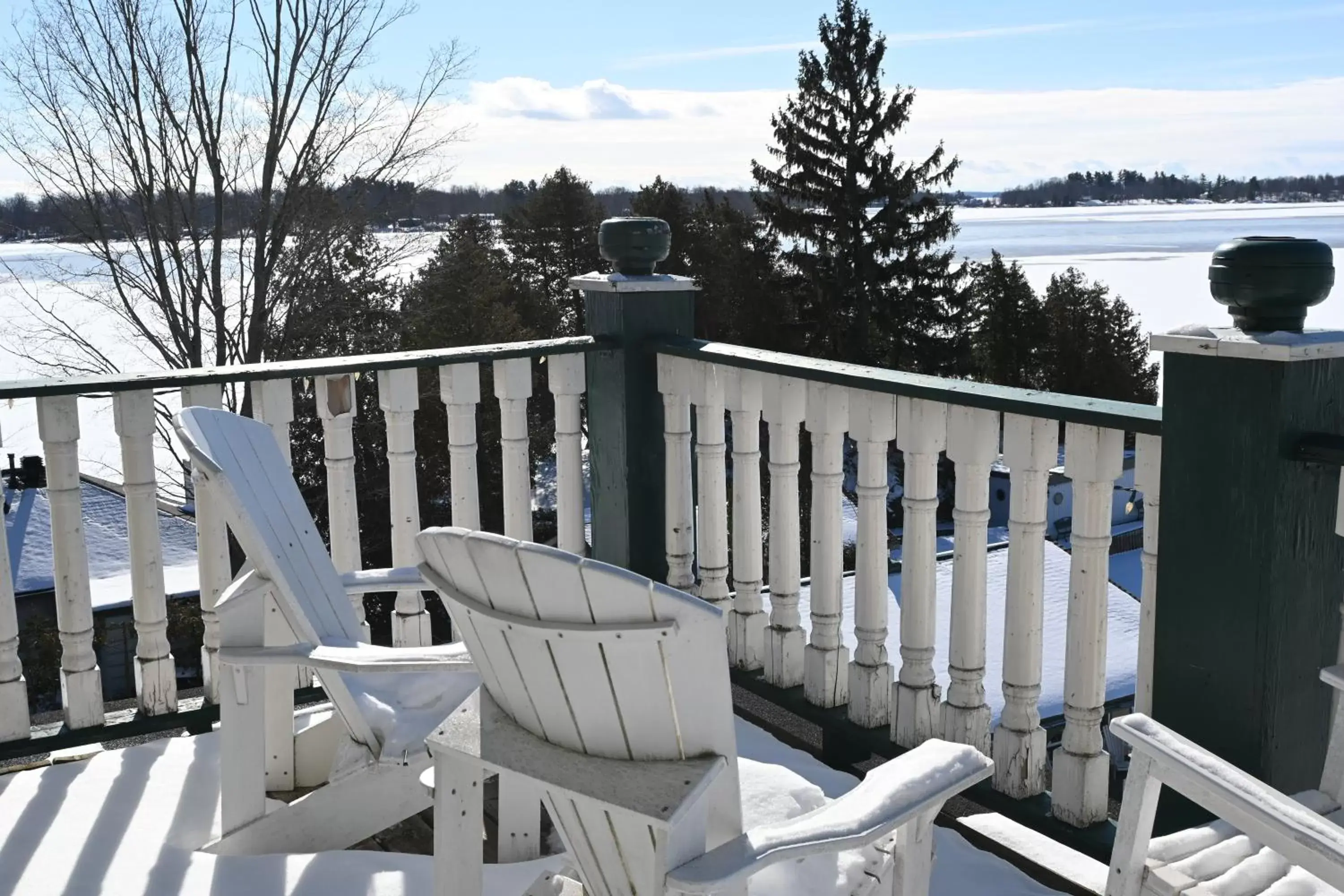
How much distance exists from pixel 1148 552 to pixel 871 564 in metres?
0.82

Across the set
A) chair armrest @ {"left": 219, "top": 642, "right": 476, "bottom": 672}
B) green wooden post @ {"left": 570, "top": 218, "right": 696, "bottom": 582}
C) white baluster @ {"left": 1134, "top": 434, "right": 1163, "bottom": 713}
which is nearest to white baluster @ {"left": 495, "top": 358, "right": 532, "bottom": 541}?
green wooden post @ {"left": 570, "top": 218, "right": 696, "bottom": 582}

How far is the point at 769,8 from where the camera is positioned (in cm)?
3073

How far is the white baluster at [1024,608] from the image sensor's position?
2520mm

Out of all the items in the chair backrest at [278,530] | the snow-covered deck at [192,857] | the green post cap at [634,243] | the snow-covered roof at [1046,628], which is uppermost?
the green post cap at [634,243]

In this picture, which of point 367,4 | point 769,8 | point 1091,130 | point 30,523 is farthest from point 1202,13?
Result: point 30,523

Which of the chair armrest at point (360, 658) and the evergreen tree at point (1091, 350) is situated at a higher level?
the chair armrest at point (360, 658)

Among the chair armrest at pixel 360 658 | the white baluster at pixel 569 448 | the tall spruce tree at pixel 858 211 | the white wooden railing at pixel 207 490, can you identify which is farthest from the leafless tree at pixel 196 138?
the chair armrest at pixel 360 658

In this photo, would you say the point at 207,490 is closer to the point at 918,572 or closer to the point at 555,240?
the point at 918,572

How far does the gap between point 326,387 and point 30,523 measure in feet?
58.3

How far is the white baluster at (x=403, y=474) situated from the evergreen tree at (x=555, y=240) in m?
27.8

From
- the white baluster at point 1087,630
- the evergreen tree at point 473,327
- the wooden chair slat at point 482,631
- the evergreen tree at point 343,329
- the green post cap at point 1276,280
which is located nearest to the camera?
the wooden chair slat at point 482,631

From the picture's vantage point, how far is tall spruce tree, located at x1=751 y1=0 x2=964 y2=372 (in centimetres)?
2894

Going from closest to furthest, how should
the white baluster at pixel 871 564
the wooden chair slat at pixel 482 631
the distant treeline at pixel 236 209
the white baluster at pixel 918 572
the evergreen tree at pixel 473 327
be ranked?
1. the wooden chair slat at pixel 482 631
2. the white baluster at pixel 918 572
3. the white baluster at pixel 871 564
4. the distant treeline at pixel 236 209
5. the evergreen tree at pixel 473 327

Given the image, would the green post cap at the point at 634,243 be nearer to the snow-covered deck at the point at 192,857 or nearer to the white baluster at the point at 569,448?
the white baluster at the point at 569,448
